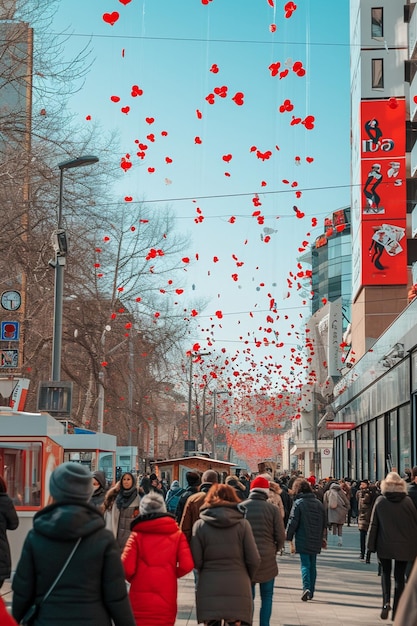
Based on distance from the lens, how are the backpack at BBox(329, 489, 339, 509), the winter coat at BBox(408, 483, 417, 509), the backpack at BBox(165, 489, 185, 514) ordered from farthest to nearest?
the backpack at BBox(329, 489, 339, 509), the backpack at BBox(165, 489, 185, 514), the winter coat at BBox(408, 483, 417, 509)

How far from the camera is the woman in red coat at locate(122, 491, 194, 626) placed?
763 cm

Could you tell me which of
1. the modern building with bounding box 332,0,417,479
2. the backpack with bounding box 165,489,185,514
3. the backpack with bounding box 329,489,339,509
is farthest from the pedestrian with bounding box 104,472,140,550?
the modern building with bounding box 332,0,417,479

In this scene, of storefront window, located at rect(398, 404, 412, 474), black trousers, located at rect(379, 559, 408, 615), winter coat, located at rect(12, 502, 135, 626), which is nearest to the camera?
winter coat, located at rect(12, 502, 135, 626)

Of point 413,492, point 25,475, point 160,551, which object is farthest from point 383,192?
point 160,551

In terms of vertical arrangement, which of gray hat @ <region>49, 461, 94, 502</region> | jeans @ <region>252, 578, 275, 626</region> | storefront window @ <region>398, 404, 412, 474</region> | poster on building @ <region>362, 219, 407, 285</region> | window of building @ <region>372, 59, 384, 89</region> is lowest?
jeans @ <region>252, 578, 275, 626</region>

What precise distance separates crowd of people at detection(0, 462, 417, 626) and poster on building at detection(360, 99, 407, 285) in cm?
3596

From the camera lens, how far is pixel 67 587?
5.58 metres

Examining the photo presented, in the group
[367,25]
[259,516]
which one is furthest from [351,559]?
[367,25]

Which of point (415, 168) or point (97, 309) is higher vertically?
point (415, 168)

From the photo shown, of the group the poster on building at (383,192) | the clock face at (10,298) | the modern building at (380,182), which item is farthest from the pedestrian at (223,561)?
the poster on building at (383,192)

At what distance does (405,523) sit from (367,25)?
150ft

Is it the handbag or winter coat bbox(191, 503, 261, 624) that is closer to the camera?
the handbag

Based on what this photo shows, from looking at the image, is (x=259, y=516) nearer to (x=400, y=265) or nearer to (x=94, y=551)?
(x=94, y=551)

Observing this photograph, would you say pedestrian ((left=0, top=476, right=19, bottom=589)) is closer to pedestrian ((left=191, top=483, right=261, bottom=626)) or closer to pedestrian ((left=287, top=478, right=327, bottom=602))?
pedestrian ((left=191, top=483, right=261, bottom=626))
